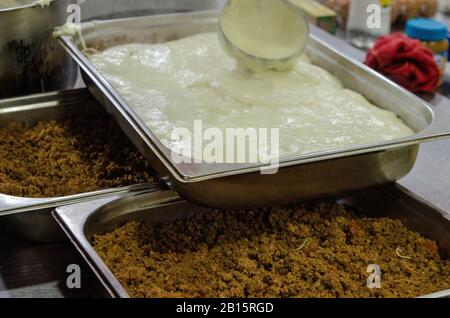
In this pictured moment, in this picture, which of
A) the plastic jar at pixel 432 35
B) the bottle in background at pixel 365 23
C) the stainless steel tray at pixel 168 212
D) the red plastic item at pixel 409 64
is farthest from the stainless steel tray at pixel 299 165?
the bottle in background at pixel 365 23

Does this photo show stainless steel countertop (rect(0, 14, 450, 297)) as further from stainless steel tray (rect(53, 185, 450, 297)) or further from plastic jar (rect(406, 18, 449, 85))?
plastic jar (rect(406, 18, 449, 85))

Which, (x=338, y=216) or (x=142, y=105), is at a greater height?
(x=142, y=105)

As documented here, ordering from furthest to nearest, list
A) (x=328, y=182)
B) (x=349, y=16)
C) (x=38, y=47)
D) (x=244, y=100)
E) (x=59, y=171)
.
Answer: (x=349, y=16), (x=38, y=47), (x=244, y=100), (x=59, y=171), (x=328, y=182)

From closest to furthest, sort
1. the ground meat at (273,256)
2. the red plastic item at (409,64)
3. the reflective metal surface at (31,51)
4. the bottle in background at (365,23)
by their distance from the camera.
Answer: the ground meat at (273,256)
the reflective metal surface at (31,51)
the red plastic item at (409,64)
the bottle in background at (365,23)

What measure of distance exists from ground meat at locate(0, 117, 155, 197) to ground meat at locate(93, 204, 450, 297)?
0.66 ft

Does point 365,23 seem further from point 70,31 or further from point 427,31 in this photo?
point 70,31

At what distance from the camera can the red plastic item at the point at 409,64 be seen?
6.75ft

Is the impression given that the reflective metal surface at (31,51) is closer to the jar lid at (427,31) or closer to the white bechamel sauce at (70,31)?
the white bechamel sauce at (70,31)

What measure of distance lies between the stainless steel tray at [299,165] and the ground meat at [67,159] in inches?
3.4

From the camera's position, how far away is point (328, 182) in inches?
53.5
